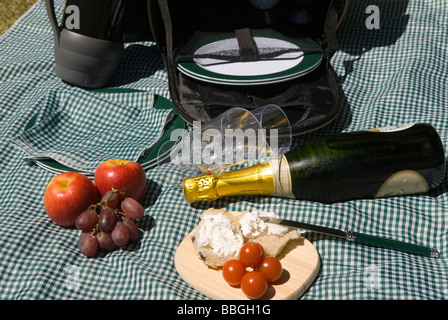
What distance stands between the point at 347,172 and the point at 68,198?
1.92 ft

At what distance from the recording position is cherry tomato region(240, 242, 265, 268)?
0.86 meters

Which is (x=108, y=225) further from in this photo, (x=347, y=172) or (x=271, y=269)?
(x=347, y=172)

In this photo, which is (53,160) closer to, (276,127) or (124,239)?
(124,239)

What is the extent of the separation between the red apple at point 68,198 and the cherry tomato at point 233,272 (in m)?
0.35

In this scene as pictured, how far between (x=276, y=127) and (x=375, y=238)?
33cm

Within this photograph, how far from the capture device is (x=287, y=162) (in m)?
1.07

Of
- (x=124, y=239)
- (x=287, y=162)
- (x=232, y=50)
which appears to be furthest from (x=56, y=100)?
(x=287, y=162)

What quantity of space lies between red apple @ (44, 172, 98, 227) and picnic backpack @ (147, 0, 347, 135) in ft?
1.12

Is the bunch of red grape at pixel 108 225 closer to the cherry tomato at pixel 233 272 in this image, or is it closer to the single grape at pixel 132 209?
the single grape at pixel 132 209

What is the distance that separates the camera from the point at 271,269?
2.80 feet

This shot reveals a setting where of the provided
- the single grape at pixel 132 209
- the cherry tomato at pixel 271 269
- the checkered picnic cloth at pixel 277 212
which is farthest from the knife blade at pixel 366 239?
the single grape at pixel 132 209

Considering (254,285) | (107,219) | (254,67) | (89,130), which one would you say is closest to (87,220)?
(107,219)

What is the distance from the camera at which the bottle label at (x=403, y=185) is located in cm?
104

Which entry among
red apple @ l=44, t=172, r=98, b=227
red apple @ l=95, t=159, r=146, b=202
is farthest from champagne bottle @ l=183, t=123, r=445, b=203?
red apple @ l=44, t=172, r=98, b=227
